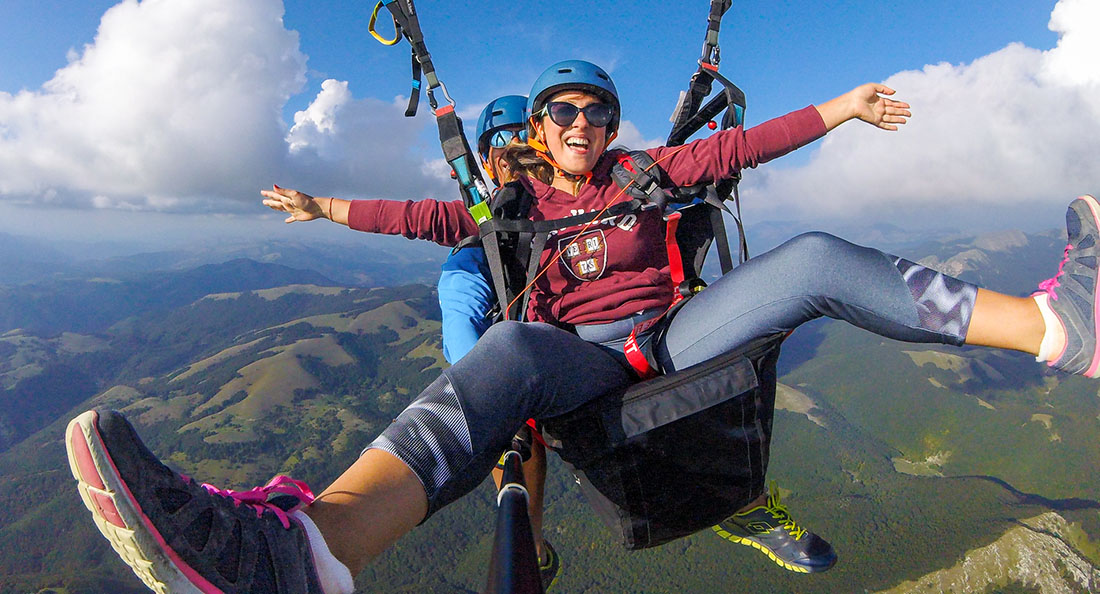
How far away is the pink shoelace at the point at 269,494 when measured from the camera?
1867mm

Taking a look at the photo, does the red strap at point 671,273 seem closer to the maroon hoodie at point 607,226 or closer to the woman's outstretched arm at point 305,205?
the maroon hoodie at point 607,226

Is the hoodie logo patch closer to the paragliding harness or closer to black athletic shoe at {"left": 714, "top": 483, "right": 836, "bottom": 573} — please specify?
the paragliding harness

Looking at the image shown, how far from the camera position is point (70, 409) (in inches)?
7298

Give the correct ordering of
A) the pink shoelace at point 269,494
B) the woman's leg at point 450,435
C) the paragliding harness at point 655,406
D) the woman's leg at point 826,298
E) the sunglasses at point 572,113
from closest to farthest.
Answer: the pink shoelace at point 269,494 < the woman's leg at point 450,435 < the woman's leg at point 826,298 < the paragliding harness at point 655,406 < the sunglasses at point 572,113

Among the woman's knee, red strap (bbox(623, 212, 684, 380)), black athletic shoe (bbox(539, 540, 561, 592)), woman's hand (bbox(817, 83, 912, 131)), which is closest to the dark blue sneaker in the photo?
the woman's knee

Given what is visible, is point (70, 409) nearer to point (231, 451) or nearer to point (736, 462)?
point (231, 451)

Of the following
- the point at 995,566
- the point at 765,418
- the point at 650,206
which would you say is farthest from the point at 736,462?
the point at 995,566

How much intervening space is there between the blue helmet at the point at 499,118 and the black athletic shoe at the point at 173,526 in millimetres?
4615

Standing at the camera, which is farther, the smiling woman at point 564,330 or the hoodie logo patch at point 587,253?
the hoodie logo patch at point 587,253

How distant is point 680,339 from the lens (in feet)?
9.81

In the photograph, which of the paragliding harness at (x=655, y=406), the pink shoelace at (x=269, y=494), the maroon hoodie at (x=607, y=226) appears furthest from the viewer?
the maroon hoodie at (x=607, y=226)

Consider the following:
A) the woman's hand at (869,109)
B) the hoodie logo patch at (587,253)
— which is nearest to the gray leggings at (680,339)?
the hoodie logo patch at (587,253)

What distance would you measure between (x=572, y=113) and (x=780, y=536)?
3915 millimetres

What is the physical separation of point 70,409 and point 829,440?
250 m
